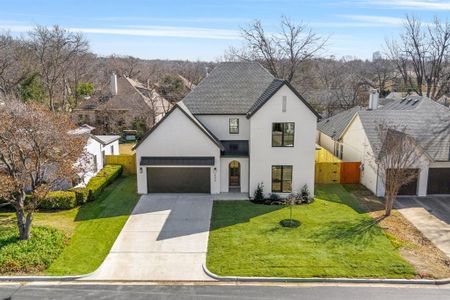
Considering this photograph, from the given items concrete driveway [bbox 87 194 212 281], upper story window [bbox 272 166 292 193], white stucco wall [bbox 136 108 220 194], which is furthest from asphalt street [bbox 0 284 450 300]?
white stucco wall [bbox 136 108 220 194]

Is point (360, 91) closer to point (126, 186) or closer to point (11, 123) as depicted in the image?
point (126, 186)

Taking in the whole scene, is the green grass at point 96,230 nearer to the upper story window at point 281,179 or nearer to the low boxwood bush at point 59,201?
the low boxwood bush at point 59,201

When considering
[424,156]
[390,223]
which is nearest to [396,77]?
[424,156]

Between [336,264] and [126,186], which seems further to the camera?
[126,186]

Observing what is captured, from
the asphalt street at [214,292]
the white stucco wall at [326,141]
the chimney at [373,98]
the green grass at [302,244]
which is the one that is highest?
the chimney at [373,98]

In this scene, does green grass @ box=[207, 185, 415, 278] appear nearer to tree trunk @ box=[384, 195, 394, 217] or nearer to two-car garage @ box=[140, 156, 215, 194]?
tree trunk @ box=[384, 195, 394, 217]

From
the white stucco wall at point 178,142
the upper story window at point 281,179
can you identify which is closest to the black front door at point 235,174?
the white stucco wall at point 178,142

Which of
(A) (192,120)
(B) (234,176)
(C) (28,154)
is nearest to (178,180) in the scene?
(B) (234,176)
